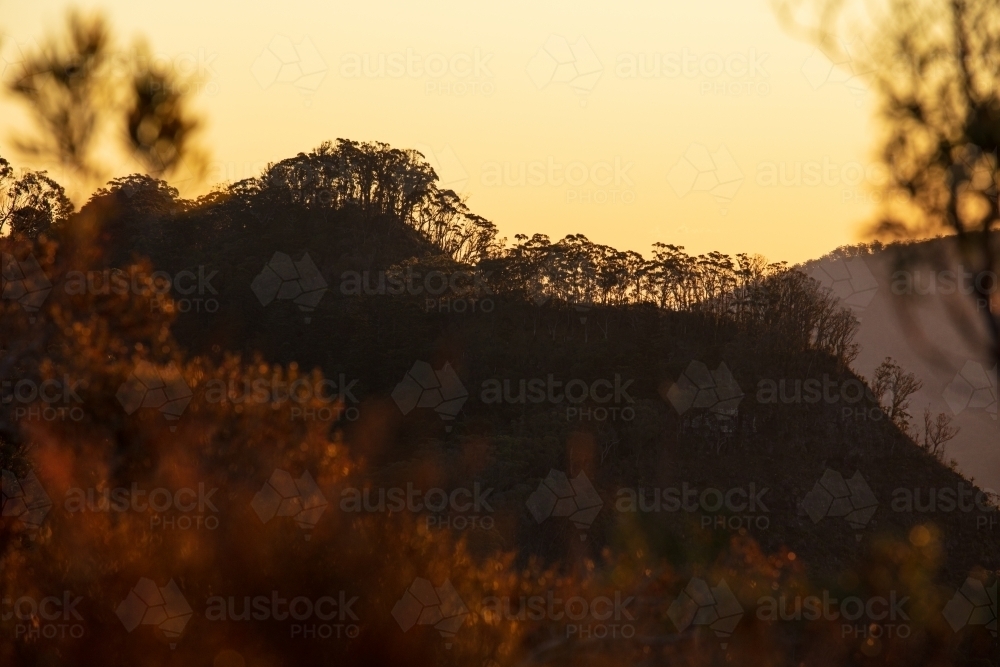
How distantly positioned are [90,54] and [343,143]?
3335cm

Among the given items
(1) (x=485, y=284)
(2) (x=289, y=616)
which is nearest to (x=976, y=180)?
(2) (x=289, y=616)

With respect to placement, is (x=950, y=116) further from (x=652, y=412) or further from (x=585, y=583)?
(x=652, y=412)
